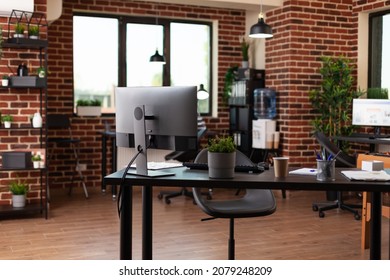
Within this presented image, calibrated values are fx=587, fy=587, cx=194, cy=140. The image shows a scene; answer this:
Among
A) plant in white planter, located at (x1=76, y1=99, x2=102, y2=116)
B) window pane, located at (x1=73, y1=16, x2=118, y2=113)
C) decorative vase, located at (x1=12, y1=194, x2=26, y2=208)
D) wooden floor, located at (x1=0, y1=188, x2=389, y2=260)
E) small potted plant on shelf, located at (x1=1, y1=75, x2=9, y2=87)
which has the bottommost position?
wooden floor, located at (x1=0, y1=188, x2=389, y2=260)

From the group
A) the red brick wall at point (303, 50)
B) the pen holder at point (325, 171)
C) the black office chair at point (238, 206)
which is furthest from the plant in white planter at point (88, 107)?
the pen holder at point (325, 171)

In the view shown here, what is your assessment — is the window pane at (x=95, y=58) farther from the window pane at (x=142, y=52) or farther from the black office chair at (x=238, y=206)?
the black office chair at (x=238, y=206)

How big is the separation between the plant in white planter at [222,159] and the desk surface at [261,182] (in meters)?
0.05

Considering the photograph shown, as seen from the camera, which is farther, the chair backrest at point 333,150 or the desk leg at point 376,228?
the chair backrest at point 333,150

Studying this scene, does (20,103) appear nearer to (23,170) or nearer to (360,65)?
(23,170)

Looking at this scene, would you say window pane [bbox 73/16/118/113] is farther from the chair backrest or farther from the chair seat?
the chair seat

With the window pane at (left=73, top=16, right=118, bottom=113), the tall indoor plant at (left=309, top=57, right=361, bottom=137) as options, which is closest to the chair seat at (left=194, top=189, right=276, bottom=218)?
the tall indoor plant at (left=309, top=57, right=361, bottom=137)

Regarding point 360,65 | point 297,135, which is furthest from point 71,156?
point 360,65

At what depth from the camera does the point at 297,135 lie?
24.1 ft

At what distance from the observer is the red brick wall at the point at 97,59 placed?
7.38 meters

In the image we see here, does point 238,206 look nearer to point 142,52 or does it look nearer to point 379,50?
point 379,50

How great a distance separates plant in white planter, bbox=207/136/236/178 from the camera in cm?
306

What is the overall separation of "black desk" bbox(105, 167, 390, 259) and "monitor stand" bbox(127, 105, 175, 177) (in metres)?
0.09

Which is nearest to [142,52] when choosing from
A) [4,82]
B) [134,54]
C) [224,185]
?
[134,54]
